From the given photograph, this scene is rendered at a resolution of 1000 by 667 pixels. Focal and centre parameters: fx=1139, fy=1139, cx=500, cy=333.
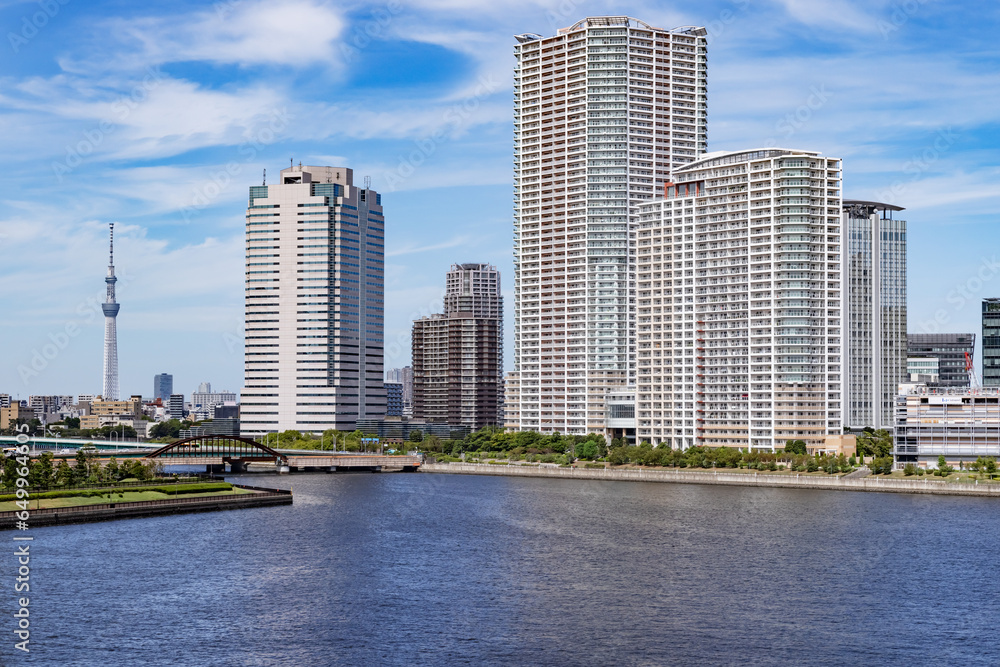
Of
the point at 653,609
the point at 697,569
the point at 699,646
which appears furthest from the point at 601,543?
the point at 699,646

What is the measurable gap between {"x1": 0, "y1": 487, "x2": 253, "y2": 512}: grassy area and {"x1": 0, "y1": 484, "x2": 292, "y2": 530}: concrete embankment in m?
1.74

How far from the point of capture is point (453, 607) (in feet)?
298

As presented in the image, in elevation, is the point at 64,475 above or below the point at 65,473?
below

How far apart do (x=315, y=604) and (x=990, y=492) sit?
130 meters

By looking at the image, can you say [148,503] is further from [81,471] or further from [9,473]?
[81,471]

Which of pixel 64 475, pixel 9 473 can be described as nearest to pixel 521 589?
pixel 9 473

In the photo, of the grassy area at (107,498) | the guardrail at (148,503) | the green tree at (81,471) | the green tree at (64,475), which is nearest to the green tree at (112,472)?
the green tree at (81,471)

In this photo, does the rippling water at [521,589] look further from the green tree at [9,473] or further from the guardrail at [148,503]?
the green tree at [9,473]

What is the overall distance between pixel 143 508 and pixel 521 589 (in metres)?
78.8

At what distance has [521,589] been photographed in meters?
98.1

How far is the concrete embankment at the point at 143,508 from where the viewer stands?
140 meters

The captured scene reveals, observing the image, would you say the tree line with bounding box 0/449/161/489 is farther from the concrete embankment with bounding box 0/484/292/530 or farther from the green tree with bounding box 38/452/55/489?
the concrete embankment with bounding box 0/484/292/530

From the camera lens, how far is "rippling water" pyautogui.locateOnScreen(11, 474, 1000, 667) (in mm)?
78250

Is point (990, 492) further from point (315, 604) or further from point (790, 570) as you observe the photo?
point (315, 604)
